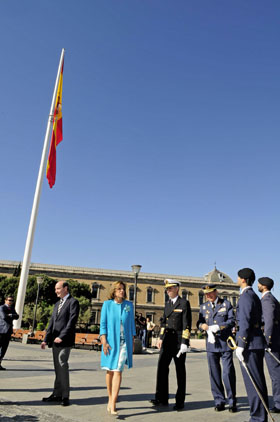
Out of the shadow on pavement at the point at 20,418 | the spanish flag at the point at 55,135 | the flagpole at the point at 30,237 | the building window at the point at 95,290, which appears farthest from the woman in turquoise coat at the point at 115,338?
the building window at the point at 95,290

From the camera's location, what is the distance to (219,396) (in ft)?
17.4

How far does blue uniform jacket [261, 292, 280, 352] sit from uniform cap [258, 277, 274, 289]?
19 cm

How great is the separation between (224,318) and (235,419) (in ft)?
4.68

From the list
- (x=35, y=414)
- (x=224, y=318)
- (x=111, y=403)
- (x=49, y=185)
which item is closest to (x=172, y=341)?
(x=224, y=318)

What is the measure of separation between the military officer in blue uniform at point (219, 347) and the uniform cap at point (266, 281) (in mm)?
805

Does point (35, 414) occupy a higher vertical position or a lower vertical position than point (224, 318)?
lower

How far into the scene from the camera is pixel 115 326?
193 inches

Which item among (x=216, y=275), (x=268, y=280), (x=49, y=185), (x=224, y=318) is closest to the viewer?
(x=224, y=318)

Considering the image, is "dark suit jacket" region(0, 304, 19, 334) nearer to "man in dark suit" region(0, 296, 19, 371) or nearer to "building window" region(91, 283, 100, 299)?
"man in dark suit" region(0, 296, 19, 371)

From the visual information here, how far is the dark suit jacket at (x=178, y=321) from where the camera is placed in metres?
5.59

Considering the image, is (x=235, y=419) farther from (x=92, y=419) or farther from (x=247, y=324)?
(x=92, y=419)

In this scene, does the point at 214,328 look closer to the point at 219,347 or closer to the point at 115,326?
the point at 219,347

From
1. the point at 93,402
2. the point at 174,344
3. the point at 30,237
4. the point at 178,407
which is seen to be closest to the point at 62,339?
the point at 93,402

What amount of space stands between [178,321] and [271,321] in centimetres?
151
